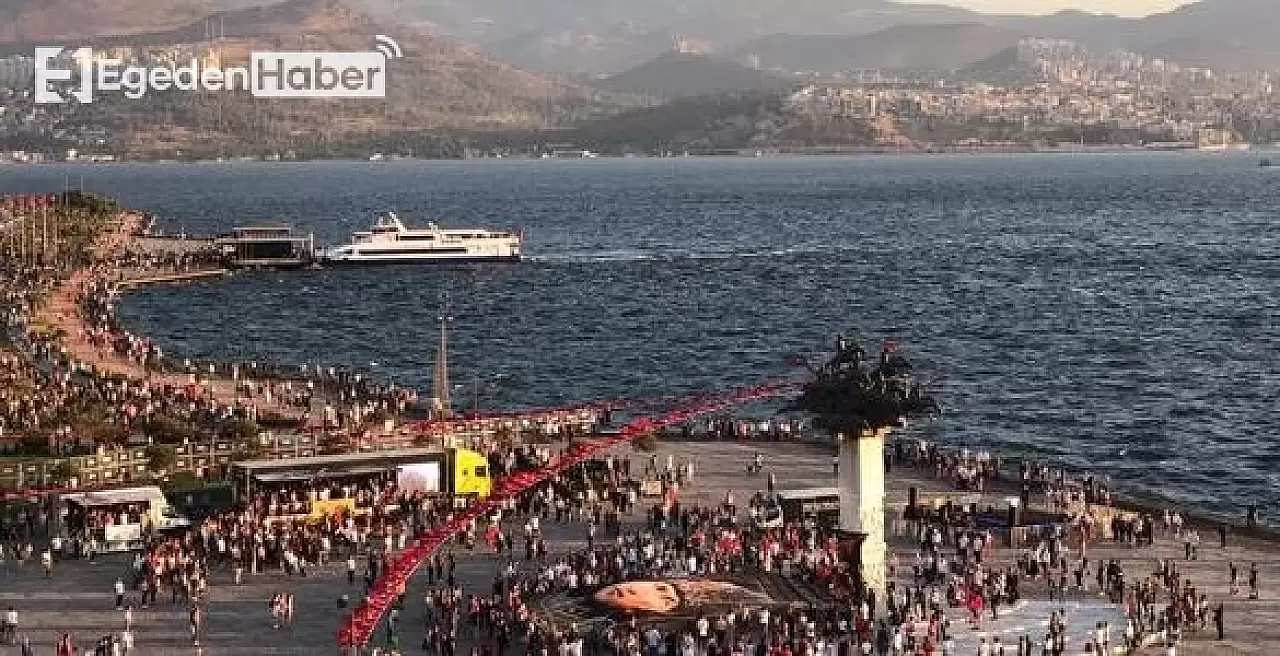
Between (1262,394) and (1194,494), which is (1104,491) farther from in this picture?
(1262,394)

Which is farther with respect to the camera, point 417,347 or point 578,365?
point 417,347

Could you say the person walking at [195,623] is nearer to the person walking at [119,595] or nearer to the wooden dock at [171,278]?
the person walking at [119,595]

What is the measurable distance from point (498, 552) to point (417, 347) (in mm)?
57313

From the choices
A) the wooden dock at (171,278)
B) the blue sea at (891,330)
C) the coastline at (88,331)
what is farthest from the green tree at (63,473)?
the wooden dock at (171,278)

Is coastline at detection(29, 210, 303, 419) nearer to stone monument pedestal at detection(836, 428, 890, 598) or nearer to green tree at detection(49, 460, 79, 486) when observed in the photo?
green tree at detection(49, 460, 79, 486)

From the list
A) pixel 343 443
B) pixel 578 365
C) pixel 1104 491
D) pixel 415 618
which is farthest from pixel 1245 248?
pixel 415 618

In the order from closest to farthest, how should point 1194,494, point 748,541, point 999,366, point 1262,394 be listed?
point 748,541 < point 1194,494 < point 1262,394 < point 999,366

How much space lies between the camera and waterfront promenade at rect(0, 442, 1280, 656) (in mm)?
36938

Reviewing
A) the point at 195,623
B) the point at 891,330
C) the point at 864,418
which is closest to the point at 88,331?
the point at 891,330

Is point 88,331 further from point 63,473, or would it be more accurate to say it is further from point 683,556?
point 683,556

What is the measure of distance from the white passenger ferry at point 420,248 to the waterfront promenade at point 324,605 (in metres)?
108

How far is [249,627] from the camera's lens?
125 feet

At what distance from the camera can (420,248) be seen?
157 metres

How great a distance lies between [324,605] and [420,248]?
119 meters
